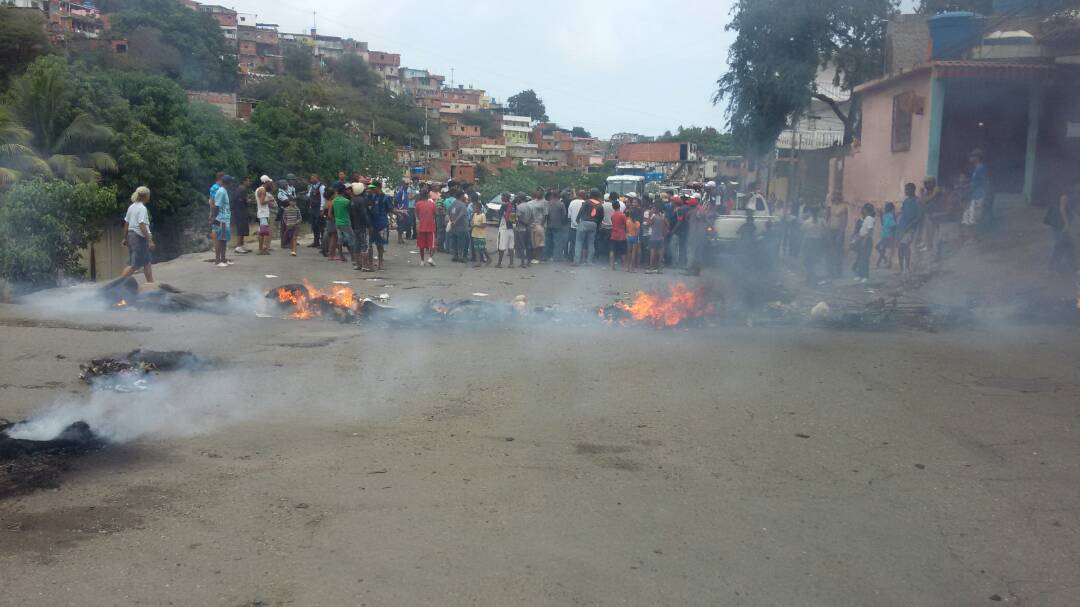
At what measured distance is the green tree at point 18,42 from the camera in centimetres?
3447

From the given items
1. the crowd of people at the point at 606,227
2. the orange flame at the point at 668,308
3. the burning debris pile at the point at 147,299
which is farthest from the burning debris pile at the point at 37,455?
the crowd of people at the point at 606,227

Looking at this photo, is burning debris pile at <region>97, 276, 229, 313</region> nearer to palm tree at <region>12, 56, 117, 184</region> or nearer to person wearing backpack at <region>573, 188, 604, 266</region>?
person wearing backpack at <region>573, 188, 604, 266</region>

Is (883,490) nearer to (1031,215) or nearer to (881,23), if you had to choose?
(1031,215)

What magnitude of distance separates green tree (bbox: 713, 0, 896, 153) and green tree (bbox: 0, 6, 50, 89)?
26.9m

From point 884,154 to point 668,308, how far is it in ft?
40.6

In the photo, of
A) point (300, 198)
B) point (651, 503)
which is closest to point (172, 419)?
point (651, 503)

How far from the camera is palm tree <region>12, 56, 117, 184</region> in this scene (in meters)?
26.9

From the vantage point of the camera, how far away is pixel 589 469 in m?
5.70

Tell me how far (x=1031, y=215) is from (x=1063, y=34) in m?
4.37

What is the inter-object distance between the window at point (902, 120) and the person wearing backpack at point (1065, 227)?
22.2 feet

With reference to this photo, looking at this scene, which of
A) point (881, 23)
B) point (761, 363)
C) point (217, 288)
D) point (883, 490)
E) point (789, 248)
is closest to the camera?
point (883, 490)

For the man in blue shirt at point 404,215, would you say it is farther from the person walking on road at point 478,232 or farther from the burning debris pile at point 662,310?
the burning debris pile at point 662,310

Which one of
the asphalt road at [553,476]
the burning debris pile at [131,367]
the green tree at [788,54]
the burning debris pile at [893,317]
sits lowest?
the asphalt road at [553,476]

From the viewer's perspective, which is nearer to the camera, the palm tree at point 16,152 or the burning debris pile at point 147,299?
the burning debris pile at point 147,299
